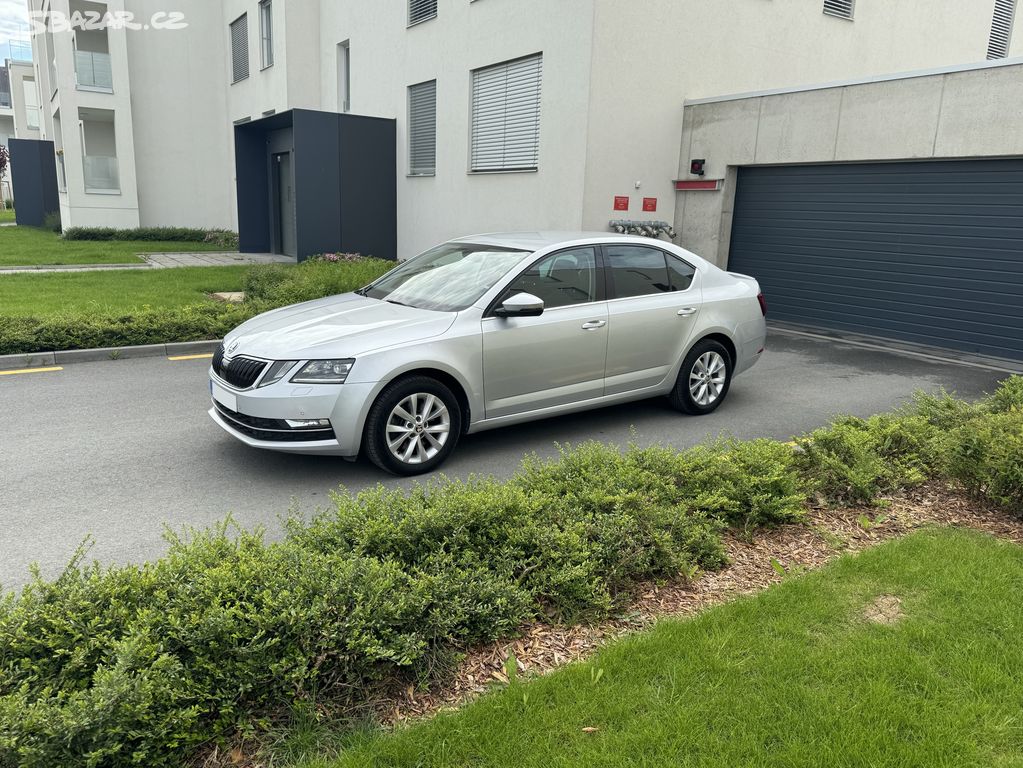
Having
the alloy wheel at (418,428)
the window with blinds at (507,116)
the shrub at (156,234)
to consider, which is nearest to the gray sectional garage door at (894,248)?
the window with blinds at (507,116)

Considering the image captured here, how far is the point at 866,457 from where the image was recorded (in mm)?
4984

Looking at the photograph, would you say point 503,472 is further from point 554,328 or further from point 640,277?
point 640,277

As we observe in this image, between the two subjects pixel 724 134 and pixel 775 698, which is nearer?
pixel 775 698

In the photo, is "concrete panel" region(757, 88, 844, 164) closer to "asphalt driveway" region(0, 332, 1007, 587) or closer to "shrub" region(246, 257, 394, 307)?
"asphalt driveway" region(0, 332, 1007, 587)

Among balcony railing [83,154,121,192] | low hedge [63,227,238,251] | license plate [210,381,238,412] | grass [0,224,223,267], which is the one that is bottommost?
grass [0,224,223,267]

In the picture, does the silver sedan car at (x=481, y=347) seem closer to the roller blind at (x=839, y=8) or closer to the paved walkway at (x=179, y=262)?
the roller blind at (x=839, y=8)

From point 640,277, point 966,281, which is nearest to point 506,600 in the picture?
point 640,277

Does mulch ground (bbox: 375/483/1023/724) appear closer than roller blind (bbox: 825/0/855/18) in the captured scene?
Yes

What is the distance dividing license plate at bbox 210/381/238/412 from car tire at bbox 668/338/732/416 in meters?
3.87

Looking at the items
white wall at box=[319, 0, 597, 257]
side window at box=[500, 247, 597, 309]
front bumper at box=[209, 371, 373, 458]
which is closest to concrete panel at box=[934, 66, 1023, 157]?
white wall at box=[319, 0, 597, 257]

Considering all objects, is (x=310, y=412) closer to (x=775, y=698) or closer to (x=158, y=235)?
(x=775, y=698)

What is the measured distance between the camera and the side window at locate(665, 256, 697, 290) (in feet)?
23.4

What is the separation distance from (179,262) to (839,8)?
15941 mm

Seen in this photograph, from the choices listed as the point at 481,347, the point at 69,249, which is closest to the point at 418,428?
the point at 481,347
